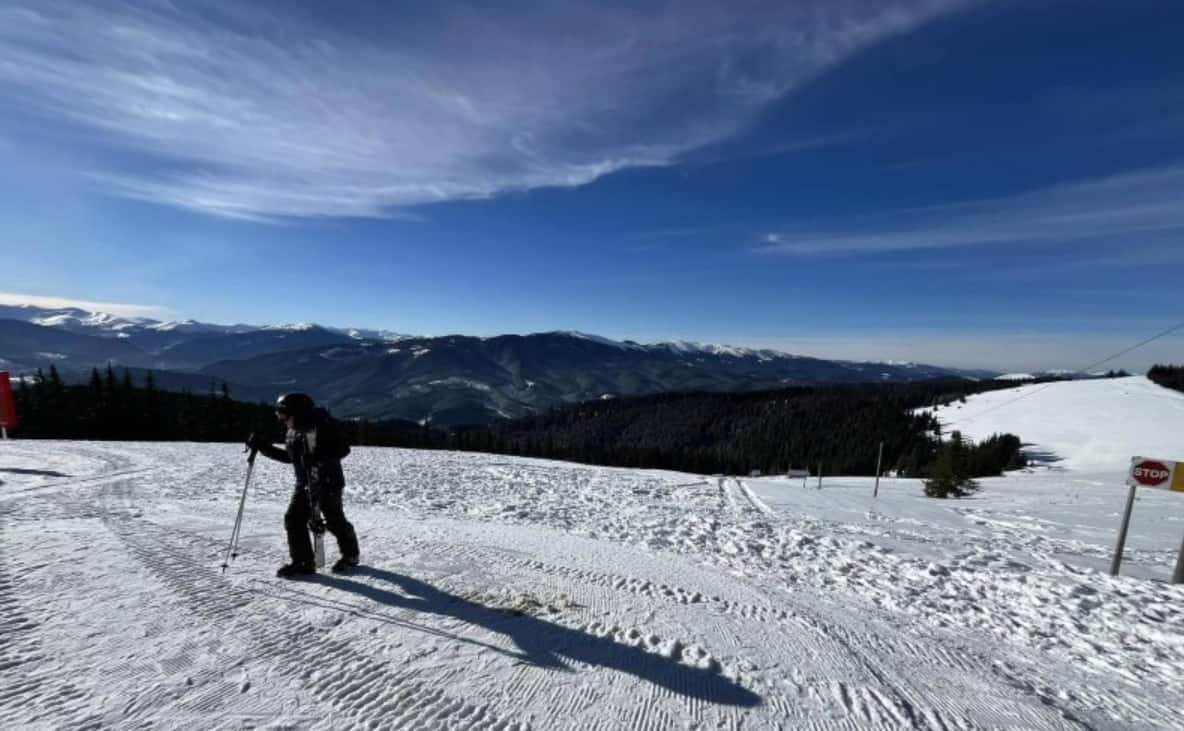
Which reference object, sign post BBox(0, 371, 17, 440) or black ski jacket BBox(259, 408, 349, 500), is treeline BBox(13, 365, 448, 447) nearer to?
sign post BBox(0, 371, 17, 440)

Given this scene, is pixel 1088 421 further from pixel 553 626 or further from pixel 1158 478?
pixel 553 626

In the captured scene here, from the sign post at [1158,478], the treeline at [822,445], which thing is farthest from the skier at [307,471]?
the treeline at [822,445]

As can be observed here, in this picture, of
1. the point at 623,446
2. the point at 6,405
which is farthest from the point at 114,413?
the point at 623,446

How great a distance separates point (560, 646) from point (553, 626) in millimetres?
494

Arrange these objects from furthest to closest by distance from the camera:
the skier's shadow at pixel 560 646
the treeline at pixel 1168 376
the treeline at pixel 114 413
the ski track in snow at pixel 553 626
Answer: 1. the treeline at pixel 1168 376
2. the treeline at pixel 114 413
3. the skier's shadow at pixel 560 646
4. the ski track in snow at pixel 553 626

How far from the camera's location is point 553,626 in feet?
18.4

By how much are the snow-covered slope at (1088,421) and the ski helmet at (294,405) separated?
7587 cm

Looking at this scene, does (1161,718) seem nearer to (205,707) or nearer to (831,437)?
(205,707)

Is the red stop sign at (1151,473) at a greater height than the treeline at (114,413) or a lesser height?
greater

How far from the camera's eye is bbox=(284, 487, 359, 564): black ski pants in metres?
6.43

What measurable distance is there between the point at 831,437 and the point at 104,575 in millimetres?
170361

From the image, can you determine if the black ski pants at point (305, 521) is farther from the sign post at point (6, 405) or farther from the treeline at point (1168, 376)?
the treeline at point (1168, 376)

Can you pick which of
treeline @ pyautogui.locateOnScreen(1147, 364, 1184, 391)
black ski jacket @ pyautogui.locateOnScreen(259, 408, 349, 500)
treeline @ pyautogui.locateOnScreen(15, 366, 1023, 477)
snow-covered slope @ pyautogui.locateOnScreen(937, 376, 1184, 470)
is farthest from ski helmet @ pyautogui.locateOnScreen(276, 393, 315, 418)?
treeline @ pyautogui.locateOnScreen(1147, 364, 1184, 391)

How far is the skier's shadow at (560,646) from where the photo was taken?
461 cm
